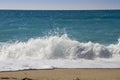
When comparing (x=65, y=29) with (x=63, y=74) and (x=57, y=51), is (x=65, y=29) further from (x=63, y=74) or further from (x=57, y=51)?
(x=63, y=74)

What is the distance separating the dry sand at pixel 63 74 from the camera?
27.3ft

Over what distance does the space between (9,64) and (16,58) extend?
1.92 meters

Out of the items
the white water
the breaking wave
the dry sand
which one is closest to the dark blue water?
the breaking wave

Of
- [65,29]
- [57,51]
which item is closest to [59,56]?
[57,51]

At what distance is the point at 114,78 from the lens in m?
8.53

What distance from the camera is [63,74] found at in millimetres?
8930

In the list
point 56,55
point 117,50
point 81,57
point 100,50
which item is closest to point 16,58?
point 56,55

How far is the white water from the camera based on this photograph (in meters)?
10.8

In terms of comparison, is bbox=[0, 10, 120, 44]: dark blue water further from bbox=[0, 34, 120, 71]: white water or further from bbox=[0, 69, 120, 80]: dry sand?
bbox=[0, 69, 120, 80]: dry sand

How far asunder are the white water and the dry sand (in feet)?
2.91

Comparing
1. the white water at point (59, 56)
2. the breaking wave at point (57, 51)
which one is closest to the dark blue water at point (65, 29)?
the breaking wave at point (57, 51)

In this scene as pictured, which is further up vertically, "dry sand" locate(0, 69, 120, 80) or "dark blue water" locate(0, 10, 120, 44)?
"dark blue water" locate(0, 10, 120, 44)

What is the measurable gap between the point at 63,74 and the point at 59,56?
13.3 ft

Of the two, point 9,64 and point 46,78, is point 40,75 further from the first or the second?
point 9,64
